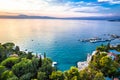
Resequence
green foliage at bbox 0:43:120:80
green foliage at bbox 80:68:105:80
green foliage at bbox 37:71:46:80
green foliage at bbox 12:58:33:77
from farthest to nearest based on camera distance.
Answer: green foliage at bbox 12:58:33:77 → green foliage at bbox 37:71:46:80 → green foliage at bbox 0:43:120:80 → green foliage at bbox 80:68:105:80

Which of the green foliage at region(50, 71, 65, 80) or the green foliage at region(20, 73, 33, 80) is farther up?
the green foliage at region(50, 71, 65, 80)

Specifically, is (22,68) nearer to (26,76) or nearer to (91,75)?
(26,76)

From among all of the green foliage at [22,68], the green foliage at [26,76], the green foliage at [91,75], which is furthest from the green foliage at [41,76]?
the green foliage at [91,75]

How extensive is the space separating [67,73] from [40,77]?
4.55 ft

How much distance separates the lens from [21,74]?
10.6 metres

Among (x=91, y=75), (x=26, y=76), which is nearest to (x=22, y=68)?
(x=26, y=76)

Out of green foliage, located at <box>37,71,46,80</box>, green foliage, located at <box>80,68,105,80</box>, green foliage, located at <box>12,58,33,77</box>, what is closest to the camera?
green foliage, located at <box>80,68,105,80</box>

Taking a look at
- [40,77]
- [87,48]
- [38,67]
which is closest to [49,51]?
[87,48]

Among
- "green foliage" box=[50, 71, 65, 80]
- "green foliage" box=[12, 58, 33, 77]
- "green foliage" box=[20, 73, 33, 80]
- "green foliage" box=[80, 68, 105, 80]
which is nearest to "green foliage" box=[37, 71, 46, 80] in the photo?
"green foliage" box=[50, 71, 65, 80]

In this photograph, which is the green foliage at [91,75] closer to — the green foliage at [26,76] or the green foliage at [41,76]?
the green foliage at [41,76]

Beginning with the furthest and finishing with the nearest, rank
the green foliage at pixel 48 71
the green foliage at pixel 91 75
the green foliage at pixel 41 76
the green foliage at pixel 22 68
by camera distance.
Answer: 1. the green foliage at pixel 22 68
2. the green foliage at pixel 41 76
3. the green foliage at pixel 48 71
4. the green foliage at pixel 91 75

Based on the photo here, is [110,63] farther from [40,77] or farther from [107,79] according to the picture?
[40,77]

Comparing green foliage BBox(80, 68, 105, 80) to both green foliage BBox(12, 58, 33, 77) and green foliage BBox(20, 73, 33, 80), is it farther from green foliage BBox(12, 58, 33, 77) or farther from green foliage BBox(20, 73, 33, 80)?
green foliage BBox(12, 58, 33, 77)

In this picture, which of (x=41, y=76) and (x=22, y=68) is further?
(x=22, y=68)
